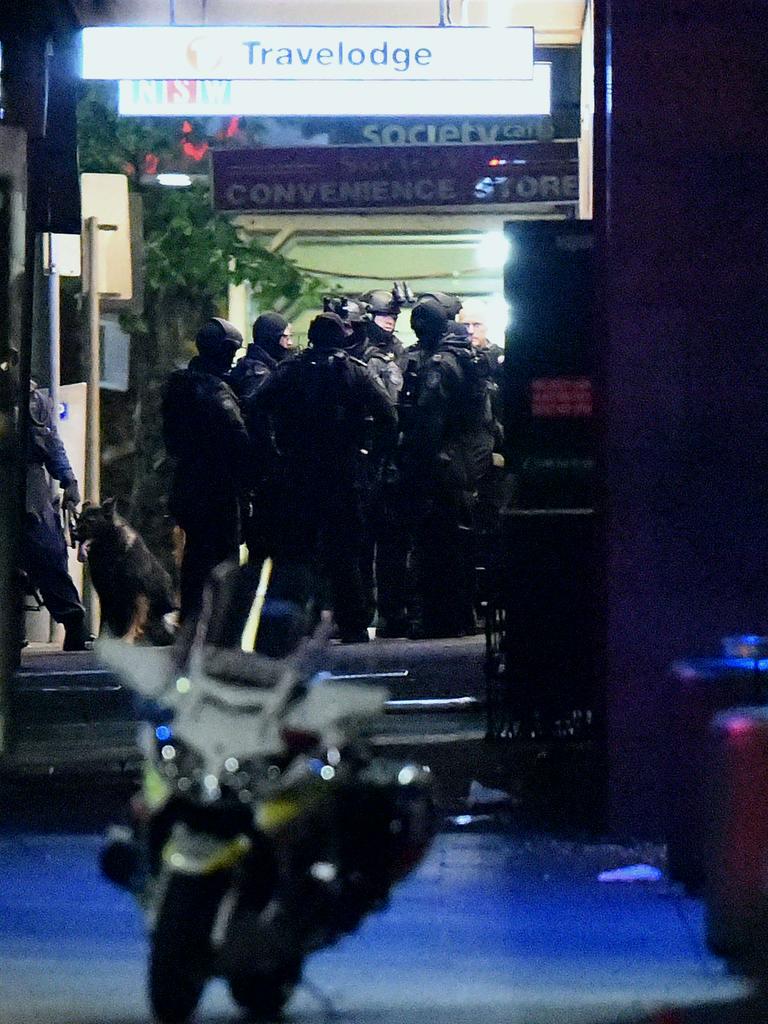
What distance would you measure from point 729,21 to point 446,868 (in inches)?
132

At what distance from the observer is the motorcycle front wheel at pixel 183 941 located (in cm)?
507

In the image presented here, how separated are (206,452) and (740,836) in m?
6.76

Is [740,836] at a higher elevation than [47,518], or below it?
below

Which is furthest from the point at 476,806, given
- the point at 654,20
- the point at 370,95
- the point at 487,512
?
the point at 487,512

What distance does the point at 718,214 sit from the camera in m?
8.08

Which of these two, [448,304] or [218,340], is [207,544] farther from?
[448,304]

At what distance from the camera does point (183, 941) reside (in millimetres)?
5133

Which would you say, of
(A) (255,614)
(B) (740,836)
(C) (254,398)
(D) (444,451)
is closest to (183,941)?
(A) (255,614)

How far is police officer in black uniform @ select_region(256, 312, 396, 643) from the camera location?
496 inches

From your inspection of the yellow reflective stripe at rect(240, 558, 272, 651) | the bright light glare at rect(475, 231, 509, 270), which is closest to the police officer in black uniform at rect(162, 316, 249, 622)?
the bright light glare at rect(475, 231, 509, 270)

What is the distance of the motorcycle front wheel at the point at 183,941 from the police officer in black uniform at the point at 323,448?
7.32 m

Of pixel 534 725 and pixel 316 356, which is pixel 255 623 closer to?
pixel 534 725

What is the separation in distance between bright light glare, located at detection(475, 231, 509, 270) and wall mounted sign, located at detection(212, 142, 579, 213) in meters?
4.73

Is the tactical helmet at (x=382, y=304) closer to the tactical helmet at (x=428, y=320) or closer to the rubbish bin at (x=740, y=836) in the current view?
the tactical helmet at (x=428, y=320)
